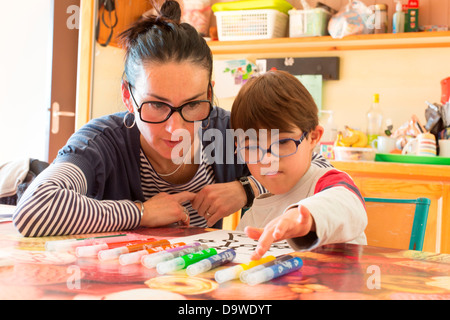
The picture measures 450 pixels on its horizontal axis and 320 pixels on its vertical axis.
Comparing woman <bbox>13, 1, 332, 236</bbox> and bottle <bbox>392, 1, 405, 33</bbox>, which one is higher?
bottle <bbox>392, 1, 405, 33</bbox>

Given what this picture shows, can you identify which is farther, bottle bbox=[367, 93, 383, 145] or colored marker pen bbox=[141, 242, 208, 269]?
bottle bbox=[367, 93, 383, 145]

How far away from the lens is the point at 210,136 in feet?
4.19

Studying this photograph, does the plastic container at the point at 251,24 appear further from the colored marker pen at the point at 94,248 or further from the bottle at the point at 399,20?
the colored marker pen at the point at 94,248

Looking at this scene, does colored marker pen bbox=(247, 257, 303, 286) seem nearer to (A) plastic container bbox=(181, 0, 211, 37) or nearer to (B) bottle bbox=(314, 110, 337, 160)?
(B) bottle bbox=(314, 110, 337, 160)

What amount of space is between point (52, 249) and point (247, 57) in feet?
8.21

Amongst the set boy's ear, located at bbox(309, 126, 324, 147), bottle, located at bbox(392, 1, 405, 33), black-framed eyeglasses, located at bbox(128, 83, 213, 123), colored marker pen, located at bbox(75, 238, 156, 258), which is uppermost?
bottle, located at bbox(392, 1, 405, 33)

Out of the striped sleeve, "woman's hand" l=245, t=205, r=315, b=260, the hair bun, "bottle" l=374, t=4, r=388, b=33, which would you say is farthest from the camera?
"bottle" l=374, t=4, r=388, b=33

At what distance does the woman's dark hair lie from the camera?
3.46 feet

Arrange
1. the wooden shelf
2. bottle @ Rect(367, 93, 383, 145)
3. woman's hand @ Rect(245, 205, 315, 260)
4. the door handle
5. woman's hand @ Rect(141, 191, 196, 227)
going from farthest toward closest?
1. the door handle
2. bottle @ Rect(367, 93, 383, 145)
3. the wooden shelf
4. woman's hand @ Rect(141, 191, 196, 227)
5. woman's hand @ Rect(245, 205, 315, 260)

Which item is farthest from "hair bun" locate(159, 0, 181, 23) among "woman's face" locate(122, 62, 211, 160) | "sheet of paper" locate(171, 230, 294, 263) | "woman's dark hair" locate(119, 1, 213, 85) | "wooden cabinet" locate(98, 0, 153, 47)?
"wooden cabinet" locate(98, 0, 153, 47)

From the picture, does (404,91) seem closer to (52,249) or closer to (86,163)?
(86,163)

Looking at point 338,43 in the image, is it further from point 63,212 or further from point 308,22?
point 63,212

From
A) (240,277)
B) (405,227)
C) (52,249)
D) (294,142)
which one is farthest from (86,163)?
(405,227)

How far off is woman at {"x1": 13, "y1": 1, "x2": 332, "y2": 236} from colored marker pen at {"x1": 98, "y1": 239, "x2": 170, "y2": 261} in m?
0.18
